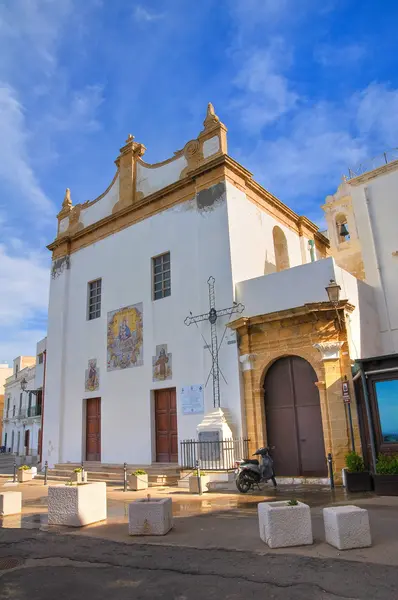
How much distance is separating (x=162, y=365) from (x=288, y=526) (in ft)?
36.1

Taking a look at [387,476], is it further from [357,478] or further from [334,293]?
[334,293]

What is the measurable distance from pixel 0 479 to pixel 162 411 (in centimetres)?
850

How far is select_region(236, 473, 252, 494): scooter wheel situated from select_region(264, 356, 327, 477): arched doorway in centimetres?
212

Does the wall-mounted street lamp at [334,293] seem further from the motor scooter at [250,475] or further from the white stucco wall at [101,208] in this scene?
the white stucco wall at [101,208]

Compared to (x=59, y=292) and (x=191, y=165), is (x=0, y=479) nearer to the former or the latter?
(x=59, y=292)

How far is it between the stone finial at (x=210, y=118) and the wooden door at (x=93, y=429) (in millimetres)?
11365

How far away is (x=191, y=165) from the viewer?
17938 millimetres

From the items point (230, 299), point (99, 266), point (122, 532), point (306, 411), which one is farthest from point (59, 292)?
point (122, 532)

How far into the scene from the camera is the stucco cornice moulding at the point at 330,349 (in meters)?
13.0

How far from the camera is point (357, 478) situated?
10859mm

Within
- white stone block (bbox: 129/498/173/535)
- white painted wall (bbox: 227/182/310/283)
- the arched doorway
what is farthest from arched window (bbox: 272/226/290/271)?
white stone block (bbox: 129/498/173/535)

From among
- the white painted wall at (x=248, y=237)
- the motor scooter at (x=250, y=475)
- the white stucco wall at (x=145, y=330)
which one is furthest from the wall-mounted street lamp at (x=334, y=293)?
the motor scooter at (x=250, y=475)

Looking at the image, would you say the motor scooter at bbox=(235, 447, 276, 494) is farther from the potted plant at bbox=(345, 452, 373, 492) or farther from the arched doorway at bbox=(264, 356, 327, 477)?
the potted plant at bbox=(345, 452, 373, 492)

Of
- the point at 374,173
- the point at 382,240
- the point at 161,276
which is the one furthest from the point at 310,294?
the point at 374,173
